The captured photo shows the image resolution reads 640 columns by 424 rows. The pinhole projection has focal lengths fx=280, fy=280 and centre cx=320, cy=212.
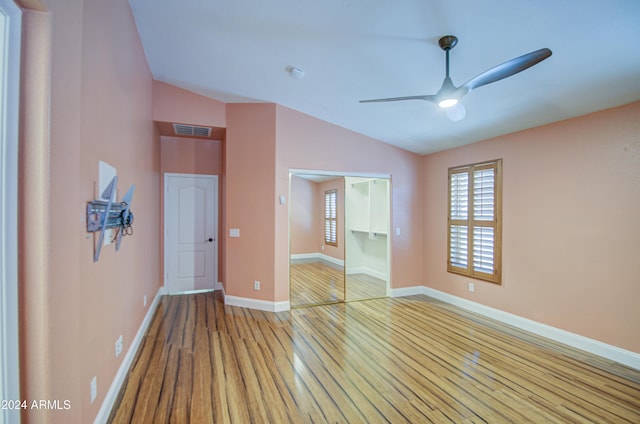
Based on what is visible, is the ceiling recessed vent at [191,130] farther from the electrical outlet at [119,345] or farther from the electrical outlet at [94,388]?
the electrical outlet at [94,388]

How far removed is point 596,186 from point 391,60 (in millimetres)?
2627

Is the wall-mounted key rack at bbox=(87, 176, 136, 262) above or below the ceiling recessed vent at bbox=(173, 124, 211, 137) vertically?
below

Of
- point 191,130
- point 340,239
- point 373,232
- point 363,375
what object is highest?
point 191,130

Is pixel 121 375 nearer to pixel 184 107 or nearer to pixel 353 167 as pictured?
pixel 184 107

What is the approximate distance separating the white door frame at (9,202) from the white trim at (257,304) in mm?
3262

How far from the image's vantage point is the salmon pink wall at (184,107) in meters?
4.10

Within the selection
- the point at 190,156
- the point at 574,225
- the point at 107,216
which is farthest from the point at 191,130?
the point at 574,225

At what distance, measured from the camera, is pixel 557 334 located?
335 centimetres

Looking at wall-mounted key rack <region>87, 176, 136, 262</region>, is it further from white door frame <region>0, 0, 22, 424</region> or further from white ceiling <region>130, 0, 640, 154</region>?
white ceiling <region>130, 0, 640, 154</region>

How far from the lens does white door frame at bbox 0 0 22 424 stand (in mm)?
1066

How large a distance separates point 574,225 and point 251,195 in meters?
4.16

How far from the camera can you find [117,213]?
2.24 metres

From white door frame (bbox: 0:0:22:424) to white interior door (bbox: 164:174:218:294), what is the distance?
419cm

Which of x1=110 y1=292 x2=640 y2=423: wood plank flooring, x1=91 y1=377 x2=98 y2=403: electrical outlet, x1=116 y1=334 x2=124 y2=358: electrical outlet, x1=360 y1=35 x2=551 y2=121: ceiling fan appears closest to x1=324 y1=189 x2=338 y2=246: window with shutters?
x1=110 y1=292 x2=640 y2=423: wood plank flooring
